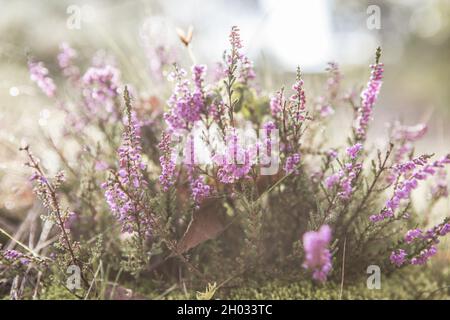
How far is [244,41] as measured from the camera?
56.7 inches

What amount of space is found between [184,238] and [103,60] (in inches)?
47.1

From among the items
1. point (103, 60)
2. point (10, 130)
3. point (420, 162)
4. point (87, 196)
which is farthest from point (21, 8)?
point (420, 162)

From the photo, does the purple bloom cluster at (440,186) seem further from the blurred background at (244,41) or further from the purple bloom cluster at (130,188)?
the purple bloom cluster at (130,188)

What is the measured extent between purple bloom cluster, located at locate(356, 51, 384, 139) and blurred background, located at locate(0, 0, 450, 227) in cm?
33

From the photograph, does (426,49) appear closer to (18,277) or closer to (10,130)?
(10,130)

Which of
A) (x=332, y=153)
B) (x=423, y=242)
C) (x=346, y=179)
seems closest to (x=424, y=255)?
(x=423, y=242)

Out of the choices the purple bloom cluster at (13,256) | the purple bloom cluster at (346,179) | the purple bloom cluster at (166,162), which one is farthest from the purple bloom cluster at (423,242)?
the purple bloom cluster at (13,256)

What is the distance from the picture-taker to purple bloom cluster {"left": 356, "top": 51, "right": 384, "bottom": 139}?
1474 millimetres

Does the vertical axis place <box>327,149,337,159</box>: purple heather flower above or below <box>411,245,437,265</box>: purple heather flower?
above

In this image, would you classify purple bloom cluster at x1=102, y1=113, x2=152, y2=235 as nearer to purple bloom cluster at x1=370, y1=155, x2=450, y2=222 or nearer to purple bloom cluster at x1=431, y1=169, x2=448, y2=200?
purple bloom cluster at x1=370, y1=155, x2=450, y2=222

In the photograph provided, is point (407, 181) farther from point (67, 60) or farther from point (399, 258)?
point (67, 60)

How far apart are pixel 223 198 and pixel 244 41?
558 mm

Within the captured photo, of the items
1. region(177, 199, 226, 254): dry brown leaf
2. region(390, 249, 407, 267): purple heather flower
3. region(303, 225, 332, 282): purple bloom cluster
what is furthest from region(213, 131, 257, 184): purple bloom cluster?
region(390, 249, 407, 267): purple heather flower

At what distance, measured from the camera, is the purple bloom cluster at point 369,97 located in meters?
→ 1.47
